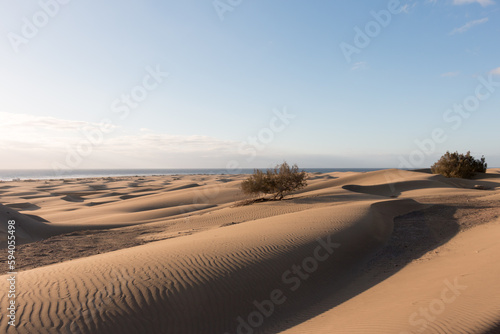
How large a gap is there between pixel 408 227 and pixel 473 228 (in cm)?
205

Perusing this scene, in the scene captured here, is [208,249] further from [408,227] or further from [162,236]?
[408,227]

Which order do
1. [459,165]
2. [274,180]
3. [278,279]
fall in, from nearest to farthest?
[278,279] < [274,180] < [459,165]

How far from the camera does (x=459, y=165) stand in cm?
3072

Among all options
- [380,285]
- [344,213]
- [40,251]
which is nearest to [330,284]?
[380,285]

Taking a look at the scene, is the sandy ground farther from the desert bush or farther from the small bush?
the small bush

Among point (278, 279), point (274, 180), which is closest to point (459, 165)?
point (274, 180)

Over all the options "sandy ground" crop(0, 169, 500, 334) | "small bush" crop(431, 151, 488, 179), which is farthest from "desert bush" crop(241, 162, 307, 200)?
"small bush" crop(431, 151, 488, 179)

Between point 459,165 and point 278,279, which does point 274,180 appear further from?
point 459,165

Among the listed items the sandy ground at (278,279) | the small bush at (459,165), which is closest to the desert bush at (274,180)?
the sandy ground at (278,279)

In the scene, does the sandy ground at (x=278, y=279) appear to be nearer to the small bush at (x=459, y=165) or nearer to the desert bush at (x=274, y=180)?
the desert bush at (x=274, y=180)

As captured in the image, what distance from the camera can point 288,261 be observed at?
7668mm

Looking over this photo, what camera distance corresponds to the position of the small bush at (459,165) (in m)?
31.0

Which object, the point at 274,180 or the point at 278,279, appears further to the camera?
the point at 274,180

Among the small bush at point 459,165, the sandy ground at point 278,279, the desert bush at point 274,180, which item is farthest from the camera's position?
the small bush at point 459,165
